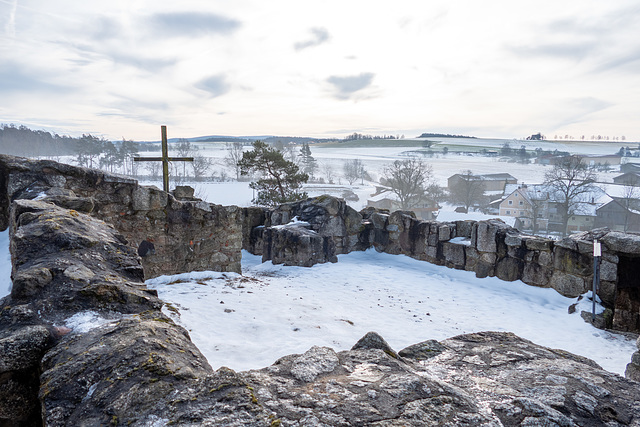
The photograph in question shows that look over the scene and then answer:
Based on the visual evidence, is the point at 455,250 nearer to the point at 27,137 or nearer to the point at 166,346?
the point at 166,346

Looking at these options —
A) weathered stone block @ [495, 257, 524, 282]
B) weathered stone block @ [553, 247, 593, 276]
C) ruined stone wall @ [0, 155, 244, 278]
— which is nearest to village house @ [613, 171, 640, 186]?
weathered stone block @ [495, 257, 524, 282]

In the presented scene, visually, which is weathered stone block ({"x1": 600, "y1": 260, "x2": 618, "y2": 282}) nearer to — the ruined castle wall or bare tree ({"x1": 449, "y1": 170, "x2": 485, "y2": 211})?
the ruined castle wall

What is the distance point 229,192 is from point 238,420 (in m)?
46.9

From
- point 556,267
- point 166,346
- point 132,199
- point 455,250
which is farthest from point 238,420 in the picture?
point 455,250

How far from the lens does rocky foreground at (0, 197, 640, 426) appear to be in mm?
1618

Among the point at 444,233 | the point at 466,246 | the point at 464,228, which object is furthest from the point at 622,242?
the point at 444,233

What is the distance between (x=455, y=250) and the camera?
1175cm

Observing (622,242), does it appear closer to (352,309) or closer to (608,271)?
(608,271)

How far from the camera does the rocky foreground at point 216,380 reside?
1.62m

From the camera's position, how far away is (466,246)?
37.7 ft

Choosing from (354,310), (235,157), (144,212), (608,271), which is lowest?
(354,310)

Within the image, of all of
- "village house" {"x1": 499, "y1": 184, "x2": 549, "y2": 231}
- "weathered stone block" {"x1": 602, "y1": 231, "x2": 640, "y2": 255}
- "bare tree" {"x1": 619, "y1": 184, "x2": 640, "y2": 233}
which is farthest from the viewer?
"village house" {"x1": 499, "y1": 184, "x2": 549, "y2": 231}

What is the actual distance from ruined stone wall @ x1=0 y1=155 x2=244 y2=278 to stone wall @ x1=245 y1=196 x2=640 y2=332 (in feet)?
8.57

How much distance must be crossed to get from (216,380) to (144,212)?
7343 mm
